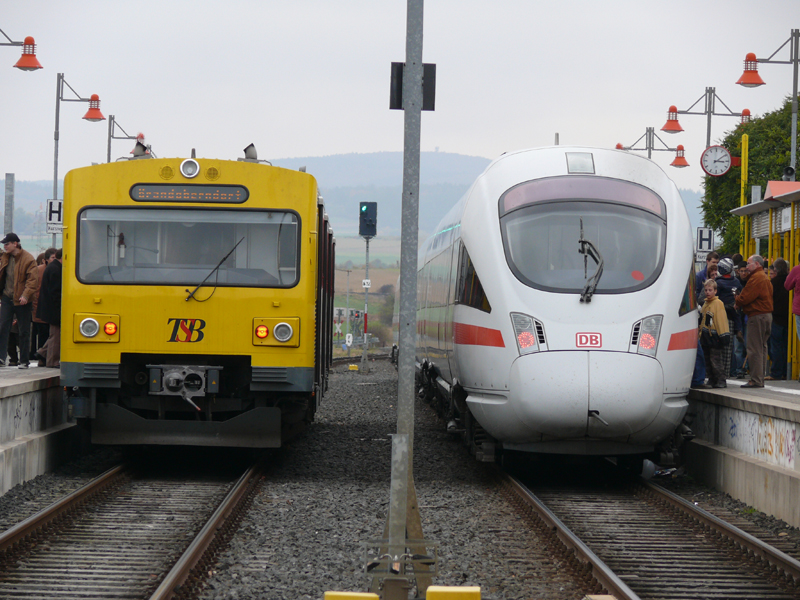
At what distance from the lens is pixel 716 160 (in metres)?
28.5

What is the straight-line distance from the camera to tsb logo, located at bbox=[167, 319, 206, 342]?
9500 mm

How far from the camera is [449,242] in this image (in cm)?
1223

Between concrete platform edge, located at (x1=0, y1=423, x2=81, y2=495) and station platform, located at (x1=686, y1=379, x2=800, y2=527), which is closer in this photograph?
station platform, located at (x1=686, y1=379, x2=800, y2=527)

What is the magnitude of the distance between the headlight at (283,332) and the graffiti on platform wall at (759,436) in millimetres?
4217

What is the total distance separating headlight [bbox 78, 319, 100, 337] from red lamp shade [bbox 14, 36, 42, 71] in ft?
36.4

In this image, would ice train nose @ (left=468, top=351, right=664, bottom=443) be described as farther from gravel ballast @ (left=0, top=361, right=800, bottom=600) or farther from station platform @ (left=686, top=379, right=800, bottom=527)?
station platform @ (left=686, top=379, right=800, bottom=527)

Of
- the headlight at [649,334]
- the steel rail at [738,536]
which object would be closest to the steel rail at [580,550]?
the steel rail at [738,536]

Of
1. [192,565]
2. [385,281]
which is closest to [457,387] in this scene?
[192,565]

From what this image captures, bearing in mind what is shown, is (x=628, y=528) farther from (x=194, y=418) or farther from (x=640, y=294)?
(x=194, y=418)

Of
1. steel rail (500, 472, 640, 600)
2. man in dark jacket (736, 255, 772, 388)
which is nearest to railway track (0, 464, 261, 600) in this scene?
steel rail (500, 472, 640, 600)

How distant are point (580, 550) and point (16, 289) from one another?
377 inches

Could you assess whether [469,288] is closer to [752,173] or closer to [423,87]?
[423,87]

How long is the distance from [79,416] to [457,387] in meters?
3.73

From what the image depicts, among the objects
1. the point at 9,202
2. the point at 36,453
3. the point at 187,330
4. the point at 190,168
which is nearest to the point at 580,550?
the point at 187,330
